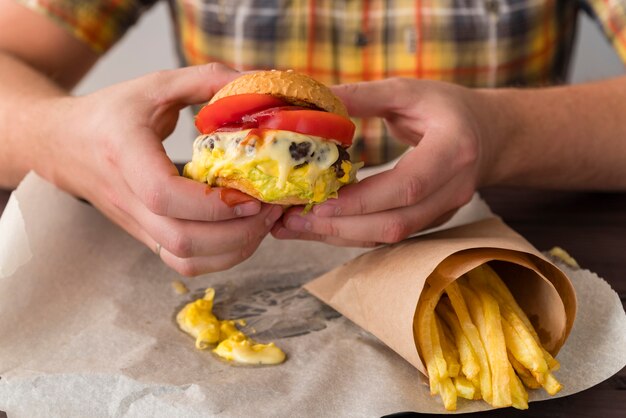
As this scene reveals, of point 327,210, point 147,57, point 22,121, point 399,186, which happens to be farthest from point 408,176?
point 147,57

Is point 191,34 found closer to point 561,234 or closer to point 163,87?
point 163,87

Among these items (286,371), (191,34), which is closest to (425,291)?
(286,371)

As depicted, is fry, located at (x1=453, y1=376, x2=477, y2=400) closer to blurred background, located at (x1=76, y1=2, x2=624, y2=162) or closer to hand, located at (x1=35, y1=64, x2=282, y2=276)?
hand, located at (x1=35, y1=64, x2=282, y2=276)

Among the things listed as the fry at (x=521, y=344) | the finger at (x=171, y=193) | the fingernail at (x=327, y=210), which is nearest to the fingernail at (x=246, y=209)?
the finger at (x=171, y=193)

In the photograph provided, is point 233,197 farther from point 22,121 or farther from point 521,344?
point 22,121

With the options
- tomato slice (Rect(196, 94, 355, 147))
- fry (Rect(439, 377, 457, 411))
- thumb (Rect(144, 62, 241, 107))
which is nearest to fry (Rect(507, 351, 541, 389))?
fry (Rect(439, 377, 457, 411))

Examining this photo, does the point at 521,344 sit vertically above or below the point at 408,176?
below
